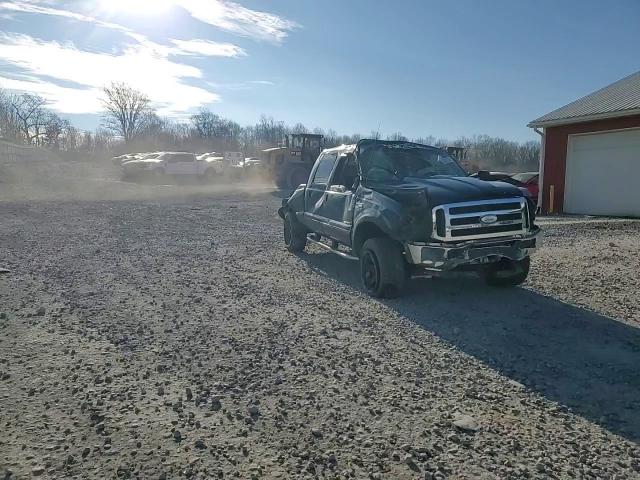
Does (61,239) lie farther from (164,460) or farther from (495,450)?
(495,450)

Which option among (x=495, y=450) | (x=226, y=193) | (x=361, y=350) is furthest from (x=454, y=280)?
(x=226, y=193)

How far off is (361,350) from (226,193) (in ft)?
68.4

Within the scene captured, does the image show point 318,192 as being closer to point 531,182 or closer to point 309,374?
point 309,374

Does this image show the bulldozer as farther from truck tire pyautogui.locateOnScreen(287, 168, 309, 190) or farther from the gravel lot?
the gravel lot

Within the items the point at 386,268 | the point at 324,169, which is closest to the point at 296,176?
the point at 324,169

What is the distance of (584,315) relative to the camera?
5398 millimetres

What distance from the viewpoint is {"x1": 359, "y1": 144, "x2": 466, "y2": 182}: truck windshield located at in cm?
693

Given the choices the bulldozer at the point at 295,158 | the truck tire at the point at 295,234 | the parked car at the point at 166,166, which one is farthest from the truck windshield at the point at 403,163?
Result: the parked car at the point at 166,166

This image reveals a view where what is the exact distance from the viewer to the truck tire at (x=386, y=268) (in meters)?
5.91

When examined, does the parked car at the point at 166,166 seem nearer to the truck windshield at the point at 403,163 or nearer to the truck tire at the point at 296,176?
the truck tire at the point at 296,176

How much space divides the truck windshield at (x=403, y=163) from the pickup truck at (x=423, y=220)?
15mm

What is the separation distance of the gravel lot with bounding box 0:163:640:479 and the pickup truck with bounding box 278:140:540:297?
0.41 m

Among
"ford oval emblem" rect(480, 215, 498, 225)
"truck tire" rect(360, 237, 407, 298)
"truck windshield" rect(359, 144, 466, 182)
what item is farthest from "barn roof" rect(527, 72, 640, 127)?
"truck tire" rect(360, 237, 407, 298)

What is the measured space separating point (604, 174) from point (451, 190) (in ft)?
39.2
